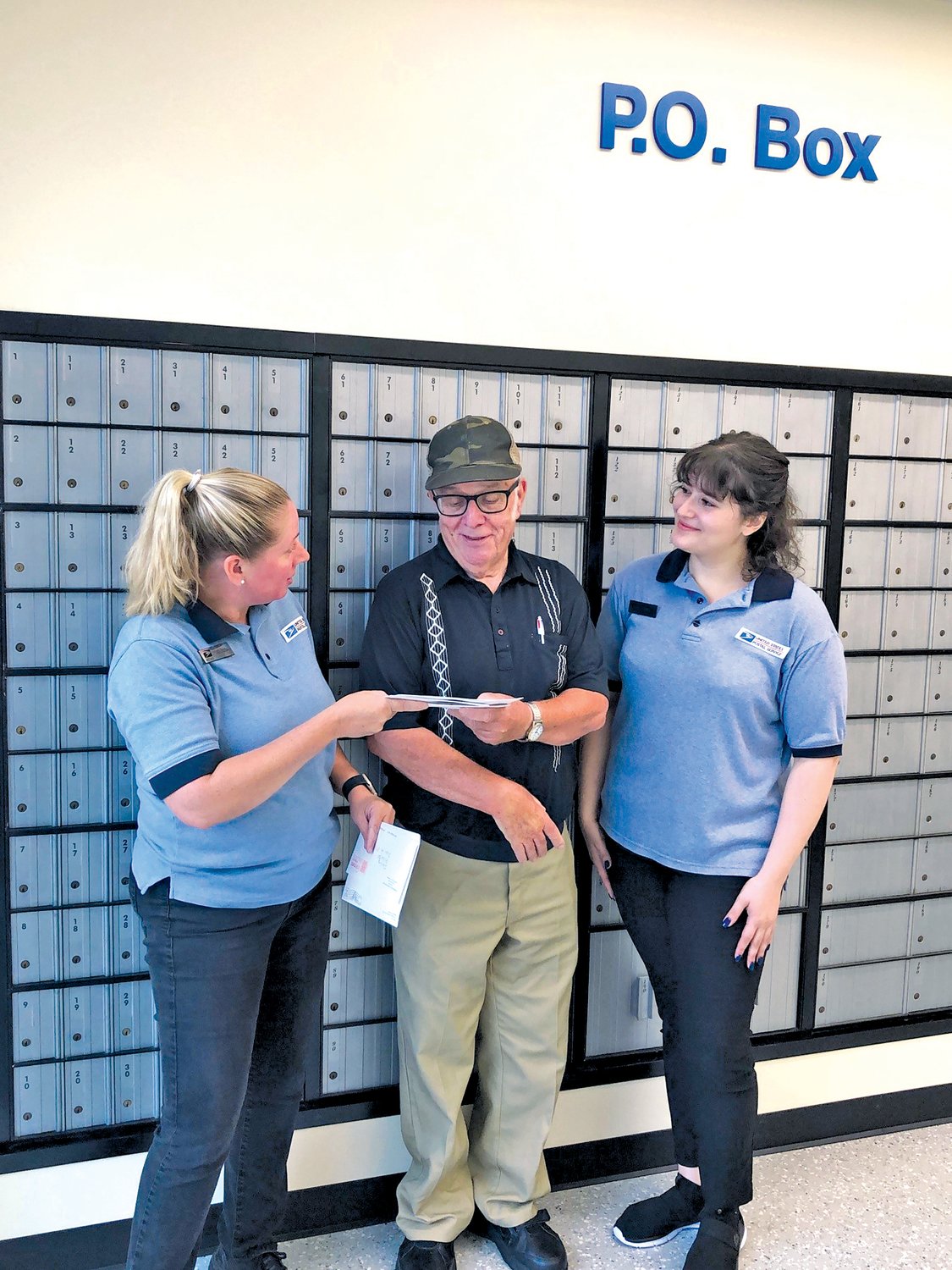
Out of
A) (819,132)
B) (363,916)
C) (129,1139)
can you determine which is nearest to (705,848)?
(363,916)

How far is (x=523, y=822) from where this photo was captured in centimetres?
169

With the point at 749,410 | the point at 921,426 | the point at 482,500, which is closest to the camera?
the point at 482,500

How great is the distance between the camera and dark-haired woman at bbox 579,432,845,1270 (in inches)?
70.2

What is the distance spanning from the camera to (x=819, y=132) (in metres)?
2.15

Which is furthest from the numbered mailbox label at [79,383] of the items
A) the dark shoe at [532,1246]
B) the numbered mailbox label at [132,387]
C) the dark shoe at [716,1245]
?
the dark shoe at [716,1245]

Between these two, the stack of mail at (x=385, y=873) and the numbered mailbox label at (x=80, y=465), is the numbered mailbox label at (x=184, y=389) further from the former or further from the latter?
the stack of mail at (x=385, y=873)

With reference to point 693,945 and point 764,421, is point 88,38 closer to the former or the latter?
point 764,421

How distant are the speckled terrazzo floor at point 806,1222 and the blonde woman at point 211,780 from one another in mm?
645

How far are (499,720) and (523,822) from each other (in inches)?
7.9

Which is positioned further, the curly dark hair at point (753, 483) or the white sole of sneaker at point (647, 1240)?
the white sole of sneaker at point (647, 1240)

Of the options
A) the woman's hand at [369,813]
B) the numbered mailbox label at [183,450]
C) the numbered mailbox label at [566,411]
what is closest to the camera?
the woman's hand at [369,813]

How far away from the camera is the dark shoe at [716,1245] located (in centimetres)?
181

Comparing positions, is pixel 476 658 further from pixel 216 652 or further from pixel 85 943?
pixel 85 943

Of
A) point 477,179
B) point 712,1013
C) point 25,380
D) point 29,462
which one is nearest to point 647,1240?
point 712,1013
